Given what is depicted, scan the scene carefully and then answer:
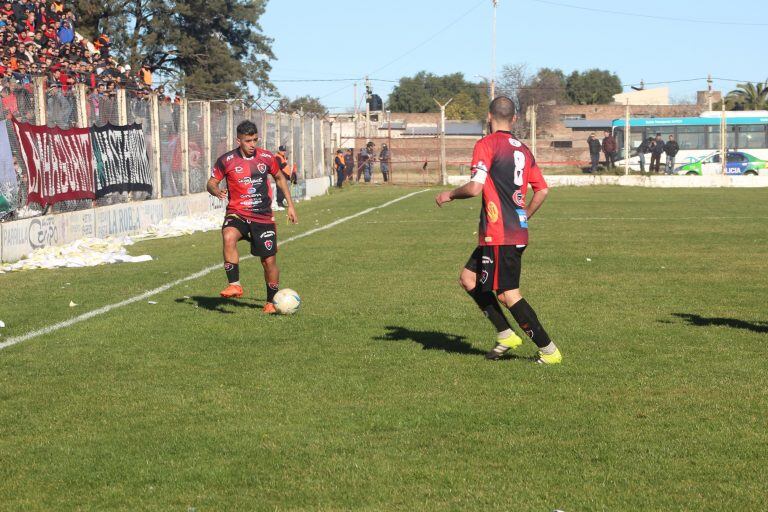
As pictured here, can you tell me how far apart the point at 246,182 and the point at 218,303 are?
1388mm

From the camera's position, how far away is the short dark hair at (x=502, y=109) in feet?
24.8

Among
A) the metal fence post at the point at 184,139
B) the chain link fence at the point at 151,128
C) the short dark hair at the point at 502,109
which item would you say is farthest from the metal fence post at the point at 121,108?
the short dark hair at the point at 502,109

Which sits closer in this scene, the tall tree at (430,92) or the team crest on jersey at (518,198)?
the team crest on jersey at (518,198)

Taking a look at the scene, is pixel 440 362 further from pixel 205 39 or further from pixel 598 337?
pixel 205 39

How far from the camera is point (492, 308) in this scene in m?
7.97

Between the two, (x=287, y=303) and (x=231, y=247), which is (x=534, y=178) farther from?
(x=231, y=247)

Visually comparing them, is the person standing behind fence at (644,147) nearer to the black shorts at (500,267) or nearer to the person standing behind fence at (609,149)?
the person standing behind fence at (609,149)

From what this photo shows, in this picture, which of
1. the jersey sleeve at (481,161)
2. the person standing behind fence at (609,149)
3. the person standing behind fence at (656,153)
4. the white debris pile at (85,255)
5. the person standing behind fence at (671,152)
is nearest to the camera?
the jersey sleeve at (481,161)

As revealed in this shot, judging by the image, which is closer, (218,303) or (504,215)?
(504,215)

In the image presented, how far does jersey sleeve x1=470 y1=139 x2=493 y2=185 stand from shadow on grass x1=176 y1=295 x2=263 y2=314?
161 inches

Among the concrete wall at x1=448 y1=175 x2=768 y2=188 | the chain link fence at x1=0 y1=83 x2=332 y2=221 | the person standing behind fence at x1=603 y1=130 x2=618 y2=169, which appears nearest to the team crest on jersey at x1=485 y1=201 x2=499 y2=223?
the chain link fence at x1=0 y1=83 x2=332 y2=221

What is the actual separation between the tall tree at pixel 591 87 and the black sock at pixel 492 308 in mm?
118549

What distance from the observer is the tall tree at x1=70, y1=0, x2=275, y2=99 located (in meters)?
56.6

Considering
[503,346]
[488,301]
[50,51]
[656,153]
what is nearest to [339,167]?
[656,153]
